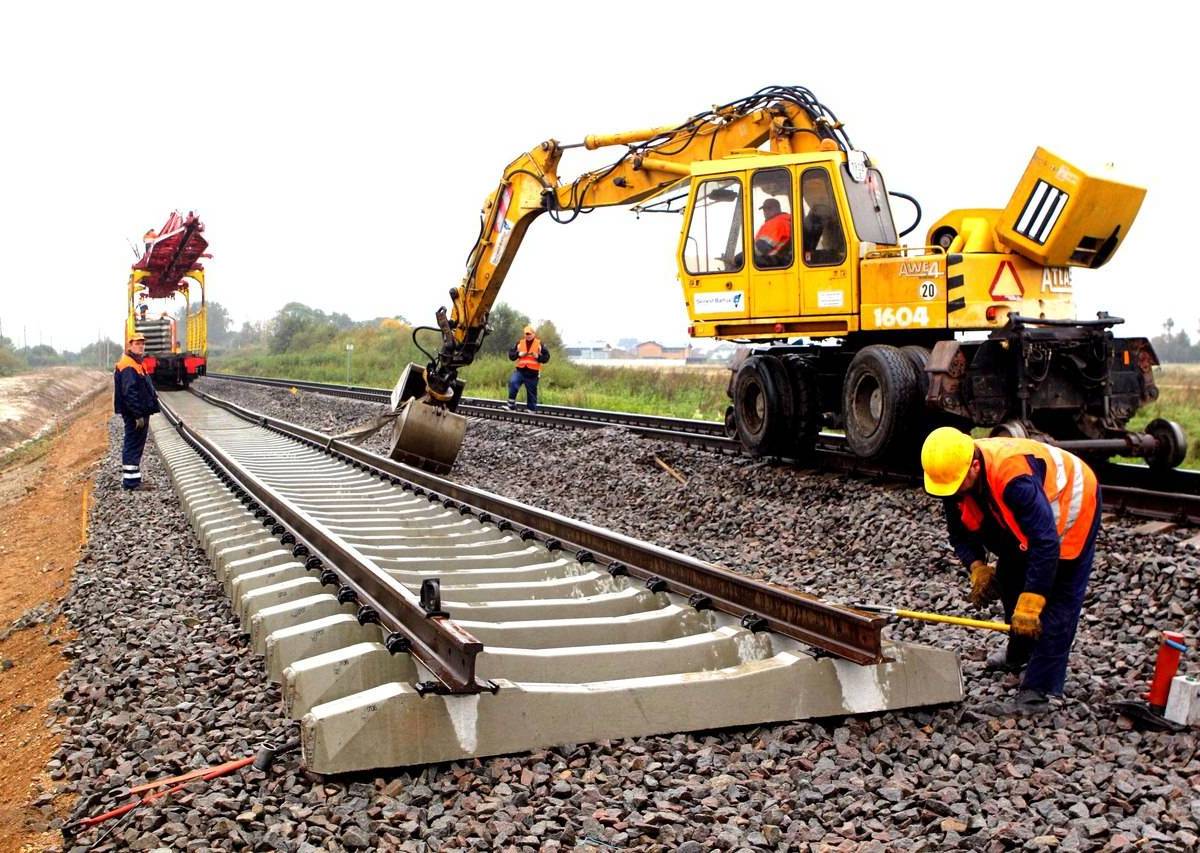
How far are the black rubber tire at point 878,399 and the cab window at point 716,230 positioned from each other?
5.20 feet

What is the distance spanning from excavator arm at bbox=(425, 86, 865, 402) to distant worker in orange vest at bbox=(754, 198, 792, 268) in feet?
2.67

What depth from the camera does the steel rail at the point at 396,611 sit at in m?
3.46

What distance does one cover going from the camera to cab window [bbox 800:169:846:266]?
881 centimetres

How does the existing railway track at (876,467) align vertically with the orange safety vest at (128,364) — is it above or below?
below

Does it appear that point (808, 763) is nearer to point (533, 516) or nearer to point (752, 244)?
point (533, 516)

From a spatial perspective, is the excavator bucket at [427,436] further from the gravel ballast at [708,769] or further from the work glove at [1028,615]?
the work glove at [1028,615]

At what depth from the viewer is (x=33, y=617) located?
248 inches

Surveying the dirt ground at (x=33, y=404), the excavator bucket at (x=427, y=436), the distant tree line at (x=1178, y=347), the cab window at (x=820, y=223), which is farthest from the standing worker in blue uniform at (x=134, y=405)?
the distant tree line at (x=1178, y=347)

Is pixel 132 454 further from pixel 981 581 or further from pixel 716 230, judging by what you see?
pixel 981 581

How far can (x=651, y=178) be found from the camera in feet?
34.8

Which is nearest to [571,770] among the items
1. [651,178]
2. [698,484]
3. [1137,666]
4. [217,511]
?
[1137,666]

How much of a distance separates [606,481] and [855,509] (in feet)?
10.1

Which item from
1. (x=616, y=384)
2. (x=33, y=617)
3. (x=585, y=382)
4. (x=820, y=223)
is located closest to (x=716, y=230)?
(x=820, y=223)

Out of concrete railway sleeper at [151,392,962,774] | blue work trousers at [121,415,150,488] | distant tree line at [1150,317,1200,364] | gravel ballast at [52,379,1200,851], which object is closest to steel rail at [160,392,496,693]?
concrete railway sleeper at [151,392,962,774]
